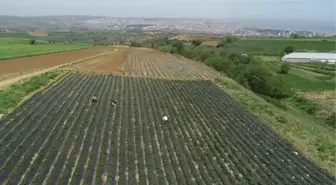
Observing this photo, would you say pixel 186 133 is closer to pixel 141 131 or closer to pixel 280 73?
pixel 141 131

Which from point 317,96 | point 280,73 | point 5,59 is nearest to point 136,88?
point 5,59

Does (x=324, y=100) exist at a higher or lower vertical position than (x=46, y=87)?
lower

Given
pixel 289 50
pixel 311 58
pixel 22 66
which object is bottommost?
pixel 311 58

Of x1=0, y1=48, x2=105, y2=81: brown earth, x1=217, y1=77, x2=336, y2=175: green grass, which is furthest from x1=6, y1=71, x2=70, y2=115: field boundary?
x1=217, y1=77, x2=336, y2=175: green grass

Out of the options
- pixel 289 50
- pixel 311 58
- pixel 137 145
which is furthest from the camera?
pixel 289 50

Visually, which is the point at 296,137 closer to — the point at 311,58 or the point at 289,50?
the point at 311,58

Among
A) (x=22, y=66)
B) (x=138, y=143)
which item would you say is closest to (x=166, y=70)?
(x=22, y=66)

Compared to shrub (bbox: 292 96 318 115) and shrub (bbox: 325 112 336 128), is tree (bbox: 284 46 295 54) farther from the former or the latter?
shrub (bbox: 325 112 336 128)
